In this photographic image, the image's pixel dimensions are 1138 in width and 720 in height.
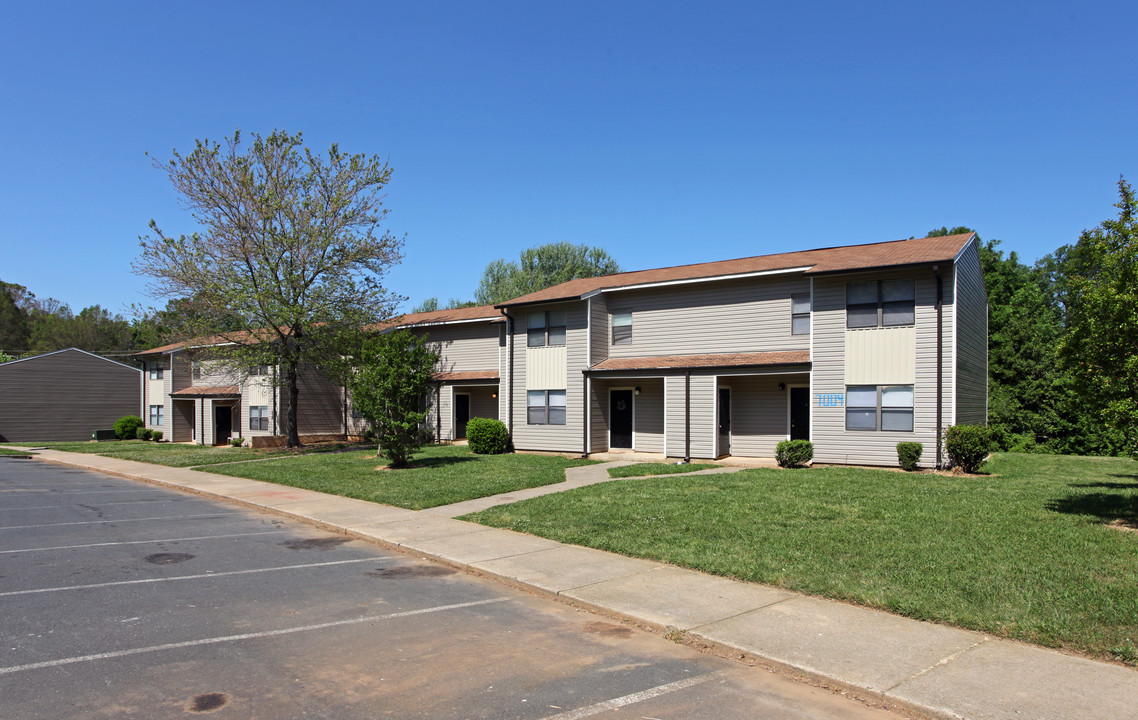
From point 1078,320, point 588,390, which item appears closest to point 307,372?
point 588,390

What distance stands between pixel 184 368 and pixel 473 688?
139 feet

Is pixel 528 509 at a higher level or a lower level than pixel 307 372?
lower

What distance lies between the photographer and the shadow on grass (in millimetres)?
10988

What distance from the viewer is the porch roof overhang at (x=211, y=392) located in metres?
37.6

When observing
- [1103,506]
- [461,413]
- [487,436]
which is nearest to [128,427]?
[461,413]

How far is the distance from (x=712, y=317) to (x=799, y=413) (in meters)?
3.99

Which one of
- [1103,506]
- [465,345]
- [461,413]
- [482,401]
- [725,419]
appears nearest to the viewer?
[1103,506]

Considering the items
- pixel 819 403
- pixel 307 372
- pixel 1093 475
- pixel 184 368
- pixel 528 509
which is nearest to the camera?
pixel 528 509

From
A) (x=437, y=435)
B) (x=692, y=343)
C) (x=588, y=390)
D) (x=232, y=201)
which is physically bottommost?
(x=437, y=435)

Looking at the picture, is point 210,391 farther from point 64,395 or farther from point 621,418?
point 621,418

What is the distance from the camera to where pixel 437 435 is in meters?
30.6

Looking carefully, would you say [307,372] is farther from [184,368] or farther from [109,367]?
[109,367]

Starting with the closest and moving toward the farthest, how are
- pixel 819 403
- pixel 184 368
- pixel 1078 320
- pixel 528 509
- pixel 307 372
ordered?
pixel 1078 320
pixel 528 509
pixel 819 403
pixel 307 372
pixel 184 368

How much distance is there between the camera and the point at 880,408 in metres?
19.4
